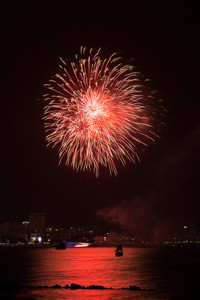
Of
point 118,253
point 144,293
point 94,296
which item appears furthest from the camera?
point 118,253

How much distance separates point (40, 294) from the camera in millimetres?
33156

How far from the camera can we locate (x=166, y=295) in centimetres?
3388

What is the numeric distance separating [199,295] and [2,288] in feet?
53.5

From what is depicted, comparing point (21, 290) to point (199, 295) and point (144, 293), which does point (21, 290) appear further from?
point (199, 295)

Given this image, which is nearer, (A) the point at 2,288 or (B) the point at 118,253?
(A) the point at 2,288

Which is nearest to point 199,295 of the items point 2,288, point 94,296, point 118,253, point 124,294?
point 124,294

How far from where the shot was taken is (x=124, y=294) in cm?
3338

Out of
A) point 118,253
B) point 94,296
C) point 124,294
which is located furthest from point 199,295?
point 118,253

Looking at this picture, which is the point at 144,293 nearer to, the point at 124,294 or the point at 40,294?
the point at 124,294

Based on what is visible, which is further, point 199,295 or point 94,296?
point 199,295

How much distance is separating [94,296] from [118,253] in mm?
118182

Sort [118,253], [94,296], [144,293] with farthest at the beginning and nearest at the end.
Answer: [118,253] → [144,293] → [94,296]

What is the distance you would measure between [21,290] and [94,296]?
6985 mm

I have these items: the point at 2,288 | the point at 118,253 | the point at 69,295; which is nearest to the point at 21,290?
the point at 2,288
